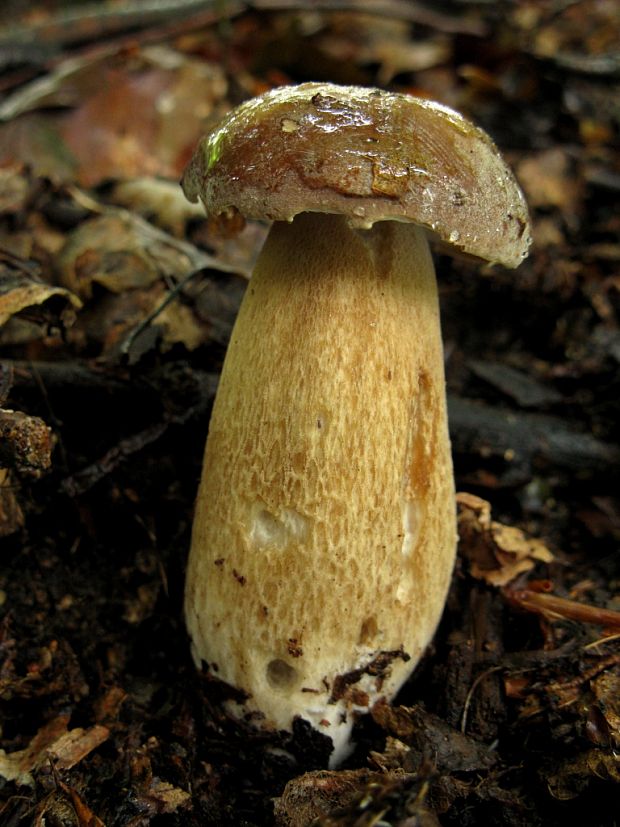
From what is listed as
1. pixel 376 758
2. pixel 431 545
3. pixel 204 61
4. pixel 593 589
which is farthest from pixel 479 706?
pixel 204 61

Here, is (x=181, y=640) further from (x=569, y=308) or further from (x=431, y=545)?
(x=569, y=308)

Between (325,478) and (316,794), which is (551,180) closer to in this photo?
(325,478)

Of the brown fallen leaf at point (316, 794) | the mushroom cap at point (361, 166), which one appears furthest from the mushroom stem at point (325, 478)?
the mushroom cap at point (361, 166)

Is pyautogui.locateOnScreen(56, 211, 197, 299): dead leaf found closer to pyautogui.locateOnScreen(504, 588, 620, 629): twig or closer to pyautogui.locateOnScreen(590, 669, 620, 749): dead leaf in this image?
pyautogui.locateOnScreen(504, 588, 620, 629): twig

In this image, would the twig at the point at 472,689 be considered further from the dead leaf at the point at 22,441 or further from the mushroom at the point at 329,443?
the dead leaf at the point at 22,441

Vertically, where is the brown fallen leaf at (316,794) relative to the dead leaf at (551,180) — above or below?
below

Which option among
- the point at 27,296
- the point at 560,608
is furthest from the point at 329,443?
the point at 27,296
